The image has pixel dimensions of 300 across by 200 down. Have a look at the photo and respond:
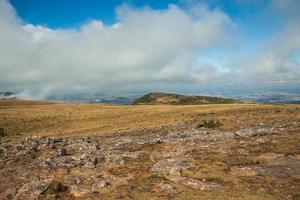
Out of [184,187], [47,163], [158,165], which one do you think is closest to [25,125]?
[47,163]

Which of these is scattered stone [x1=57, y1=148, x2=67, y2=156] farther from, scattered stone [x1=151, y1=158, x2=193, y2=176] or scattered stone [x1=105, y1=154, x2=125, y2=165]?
scattered stone [x1=151, y1=158, x2=193, y2=176]

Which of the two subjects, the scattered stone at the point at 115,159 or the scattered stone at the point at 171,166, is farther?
the scattered stone at the point at 115,159

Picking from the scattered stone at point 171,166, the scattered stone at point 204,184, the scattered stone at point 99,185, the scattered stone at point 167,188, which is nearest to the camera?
the scattered stone at point 167,188

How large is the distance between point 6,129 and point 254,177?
162 ft

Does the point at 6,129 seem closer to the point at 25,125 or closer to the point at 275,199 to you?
the point at 25,125

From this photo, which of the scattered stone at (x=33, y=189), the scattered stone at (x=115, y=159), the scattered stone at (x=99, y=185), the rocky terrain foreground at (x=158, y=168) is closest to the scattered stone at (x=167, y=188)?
the rocky terrain foreground at (x=158, y=168)

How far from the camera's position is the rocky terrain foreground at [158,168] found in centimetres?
2289

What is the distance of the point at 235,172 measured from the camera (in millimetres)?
27062

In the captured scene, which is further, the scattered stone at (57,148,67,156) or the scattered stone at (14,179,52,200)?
the scattered stone at (57,148,67,156)

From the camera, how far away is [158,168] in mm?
28453

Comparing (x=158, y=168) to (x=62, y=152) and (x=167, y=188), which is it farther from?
(x=62, y=152)

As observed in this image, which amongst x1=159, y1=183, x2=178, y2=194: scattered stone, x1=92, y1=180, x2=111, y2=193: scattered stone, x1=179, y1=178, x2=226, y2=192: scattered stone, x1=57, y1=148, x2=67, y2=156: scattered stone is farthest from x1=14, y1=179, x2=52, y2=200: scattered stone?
x1=179, y1=178, x2=226, y2=192: scattered stone

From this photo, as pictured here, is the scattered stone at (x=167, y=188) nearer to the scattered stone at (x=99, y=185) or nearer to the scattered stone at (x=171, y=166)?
the scattered stone at (x=171, y=166)

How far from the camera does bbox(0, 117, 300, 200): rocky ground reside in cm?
2289
